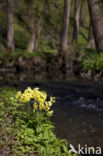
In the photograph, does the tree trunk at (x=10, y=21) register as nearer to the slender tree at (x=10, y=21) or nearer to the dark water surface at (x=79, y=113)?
the slender tree at (x=10, y=21)

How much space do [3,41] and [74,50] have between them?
11166 millimetres

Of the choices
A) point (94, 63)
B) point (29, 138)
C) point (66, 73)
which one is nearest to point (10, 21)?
point (66, 73)

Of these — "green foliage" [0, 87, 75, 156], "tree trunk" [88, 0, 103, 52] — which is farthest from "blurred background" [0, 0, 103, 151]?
"green foliage" [0, 87, 75, 156]

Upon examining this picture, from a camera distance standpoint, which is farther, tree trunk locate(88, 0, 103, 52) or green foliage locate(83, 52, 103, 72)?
tree trunk locate(88, 0, 103, 52)

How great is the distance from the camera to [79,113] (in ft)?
23.6

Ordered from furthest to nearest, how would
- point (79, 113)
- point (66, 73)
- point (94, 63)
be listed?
1. point (66, 73)
2. point (94, 63)
3. point (79, 113)

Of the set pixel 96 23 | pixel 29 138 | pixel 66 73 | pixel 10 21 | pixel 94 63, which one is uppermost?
pixel 10 21

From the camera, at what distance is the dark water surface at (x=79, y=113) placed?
5.36 metres

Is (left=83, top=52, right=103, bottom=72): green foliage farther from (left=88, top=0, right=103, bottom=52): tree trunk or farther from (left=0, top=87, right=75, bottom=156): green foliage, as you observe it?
(left=0, top=87, right=75, bottom=156): green foliage

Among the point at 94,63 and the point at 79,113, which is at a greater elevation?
the point at 94,63

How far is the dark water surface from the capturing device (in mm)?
5363

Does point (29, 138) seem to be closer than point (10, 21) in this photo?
Yes

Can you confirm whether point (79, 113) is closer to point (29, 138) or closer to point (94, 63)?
point (29, 138)

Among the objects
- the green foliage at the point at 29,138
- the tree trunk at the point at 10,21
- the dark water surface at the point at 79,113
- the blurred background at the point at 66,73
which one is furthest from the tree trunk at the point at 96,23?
the green foliage at the point at 29,138
